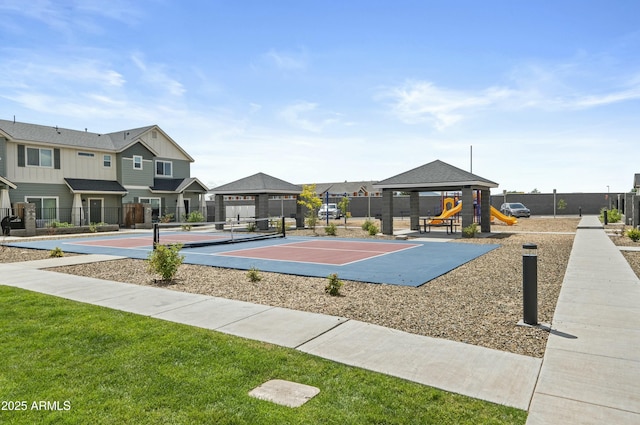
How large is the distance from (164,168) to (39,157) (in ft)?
35.4

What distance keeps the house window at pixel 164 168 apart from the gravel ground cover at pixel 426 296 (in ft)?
91.7

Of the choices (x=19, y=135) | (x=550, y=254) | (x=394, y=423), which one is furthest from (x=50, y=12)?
(x=19, y=135)

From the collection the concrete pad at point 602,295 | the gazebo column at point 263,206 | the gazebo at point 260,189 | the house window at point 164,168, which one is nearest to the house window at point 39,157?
the house window at point 164,168

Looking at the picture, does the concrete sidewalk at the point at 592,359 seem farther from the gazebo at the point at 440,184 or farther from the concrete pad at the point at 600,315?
the gazebo at the point at 440,184

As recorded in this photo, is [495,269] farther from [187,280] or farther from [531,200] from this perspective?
[531,200]

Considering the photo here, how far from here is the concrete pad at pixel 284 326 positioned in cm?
587

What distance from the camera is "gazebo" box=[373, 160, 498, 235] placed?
934 inches

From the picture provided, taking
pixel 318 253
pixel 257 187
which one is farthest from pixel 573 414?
pixel 257 187

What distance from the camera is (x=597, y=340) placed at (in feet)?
18.5

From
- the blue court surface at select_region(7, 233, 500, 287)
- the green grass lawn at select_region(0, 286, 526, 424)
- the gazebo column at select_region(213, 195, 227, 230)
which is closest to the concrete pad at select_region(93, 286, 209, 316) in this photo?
the green grass lawn at select_region(0, 286, 526, 424)

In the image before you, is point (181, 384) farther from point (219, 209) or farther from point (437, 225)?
point (219, 209)

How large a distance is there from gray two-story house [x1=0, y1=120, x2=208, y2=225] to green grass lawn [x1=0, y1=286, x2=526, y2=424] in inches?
1117

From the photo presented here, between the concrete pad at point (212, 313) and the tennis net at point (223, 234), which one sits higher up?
the tennis net at point (223, 234)

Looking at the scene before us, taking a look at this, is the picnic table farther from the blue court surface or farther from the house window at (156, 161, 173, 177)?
the house window at (156, 161, 173, 177)
